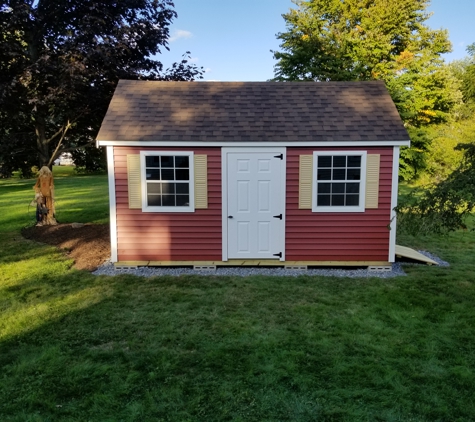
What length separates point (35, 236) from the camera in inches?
407

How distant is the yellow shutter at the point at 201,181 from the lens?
745cm

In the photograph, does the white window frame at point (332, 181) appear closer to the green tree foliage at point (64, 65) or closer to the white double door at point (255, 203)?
the white double door at point (255, 203)

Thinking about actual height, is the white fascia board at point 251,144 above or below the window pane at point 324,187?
above

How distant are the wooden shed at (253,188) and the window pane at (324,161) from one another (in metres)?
0.02

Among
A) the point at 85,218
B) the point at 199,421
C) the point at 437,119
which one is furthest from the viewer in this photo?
the point at 437,119

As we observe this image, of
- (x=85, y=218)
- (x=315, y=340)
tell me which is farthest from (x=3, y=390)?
(x=85, y=218)

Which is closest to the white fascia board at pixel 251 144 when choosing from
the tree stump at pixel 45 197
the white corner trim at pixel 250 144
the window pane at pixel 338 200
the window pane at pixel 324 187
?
the white corner trim at pixel 250 144

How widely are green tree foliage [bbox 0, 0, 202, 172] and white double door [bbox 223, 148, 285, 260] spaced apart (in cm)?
494

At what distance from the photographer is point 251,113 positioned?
26.0 ft

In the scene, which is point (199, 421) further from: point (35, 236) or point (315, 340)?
point (35, 236)

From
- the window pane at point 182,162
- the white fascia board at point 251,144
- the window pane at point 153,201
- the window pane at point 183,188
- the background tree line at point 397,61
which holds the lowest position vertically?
the window pane at point 153,201

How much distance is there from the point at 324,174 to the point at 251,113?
6.24 feet

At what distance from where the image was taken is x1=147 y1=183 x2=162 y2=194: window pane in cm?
750

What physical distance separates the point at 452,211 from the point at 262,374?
2742mm
